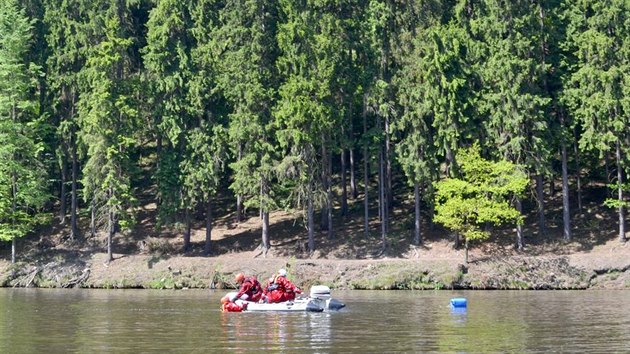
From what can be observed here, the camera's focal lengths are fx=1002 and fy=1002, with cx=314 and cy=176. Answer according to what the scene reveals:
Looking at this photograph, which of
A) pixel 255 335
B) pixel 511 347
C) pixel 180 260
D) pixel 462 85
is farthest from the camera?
pixel 462 85

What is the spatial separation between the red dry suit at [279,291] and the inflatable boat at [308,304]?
0.44m

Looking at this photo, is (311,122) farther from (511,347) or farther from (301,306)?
(511,347)

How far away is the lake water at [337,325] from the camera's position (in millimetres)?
26828

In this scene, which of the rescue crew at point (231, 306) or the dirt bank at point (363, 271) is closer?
the rescue crew at point (231, 306)

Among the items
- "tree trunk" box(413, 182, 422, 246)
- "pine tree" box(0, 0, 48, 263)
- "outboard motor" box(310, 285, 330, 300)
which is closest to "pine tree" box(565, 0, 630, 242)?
"tree trunk" box(413, 182, 422, 246)

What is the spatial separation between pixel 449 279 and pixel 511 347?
23606 mm

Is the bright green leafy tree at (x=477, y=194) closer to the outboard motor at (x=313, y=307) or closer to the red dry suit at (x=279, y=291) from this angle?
the red dry suit at (x=279, y=291)

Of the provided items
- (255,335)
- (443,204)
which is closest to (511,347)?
(255,335)

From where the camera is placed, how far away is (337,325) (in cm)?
3244

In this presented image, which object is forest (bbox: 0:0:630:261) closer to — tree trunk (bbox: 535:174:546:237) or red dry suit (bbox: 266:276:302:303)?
tree trunk (bbox: 535:174:546:237)

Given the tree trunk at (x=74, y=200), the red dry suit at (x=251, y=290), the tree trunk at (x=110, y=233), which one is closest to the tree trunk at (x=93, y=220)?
the tree trunk at (x=74, y=200)

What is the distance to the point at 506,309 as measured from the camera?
124 ft

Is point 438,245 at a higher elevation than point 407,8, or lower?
lower

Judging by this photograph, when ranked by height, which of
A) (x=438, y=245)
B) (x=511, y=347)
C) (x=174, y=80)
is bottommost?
(x=511, y=347)
